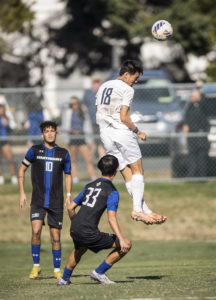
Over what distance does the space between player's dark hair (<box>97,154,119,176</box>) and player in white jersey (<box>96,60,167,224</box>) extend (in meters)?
1.34

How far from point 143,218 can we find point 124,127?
124 cm

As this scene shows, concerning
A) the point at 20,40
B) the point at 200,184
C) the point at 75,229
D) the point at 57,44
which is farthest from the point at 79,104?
the point at 57,44

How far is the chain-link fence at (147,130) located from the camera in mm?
16781

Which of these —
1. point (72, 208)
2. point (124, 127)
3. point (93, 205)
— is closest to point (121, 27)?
point (124, 127)

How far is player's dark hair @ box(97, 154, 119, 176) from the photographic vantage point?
340 inches

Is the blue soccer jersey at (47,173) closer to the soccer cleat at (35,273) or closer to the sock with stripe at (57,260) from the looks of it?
the sock with stripe at (57,260)

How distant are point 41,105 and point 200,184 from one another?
12.7ft

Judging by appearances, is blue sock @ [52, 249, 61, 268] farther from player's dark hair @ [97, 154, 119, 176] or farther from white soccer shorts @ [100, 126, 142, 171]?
player's dark hair @ [97, 154, 119, 176]

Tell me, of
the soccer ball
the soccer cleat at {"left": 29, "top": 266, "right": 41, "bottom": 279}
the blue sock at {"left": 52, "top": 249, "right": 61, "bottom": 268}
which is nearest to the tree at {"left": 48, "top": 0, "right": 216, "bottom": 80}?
the soccer ball

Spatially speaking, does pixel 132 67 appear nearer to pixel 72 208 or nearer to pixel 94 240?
pixel 72 208

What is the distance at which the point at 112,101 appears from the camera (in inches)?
401

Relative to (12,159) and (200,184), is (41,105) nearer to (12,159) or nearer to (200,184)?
(12,159)

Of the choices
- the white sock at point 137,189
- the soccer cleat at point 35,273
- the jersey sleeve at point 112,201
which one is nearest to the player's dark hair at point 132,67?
the white sock at point 137,189

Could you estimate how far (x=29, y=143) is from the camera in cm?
1686
